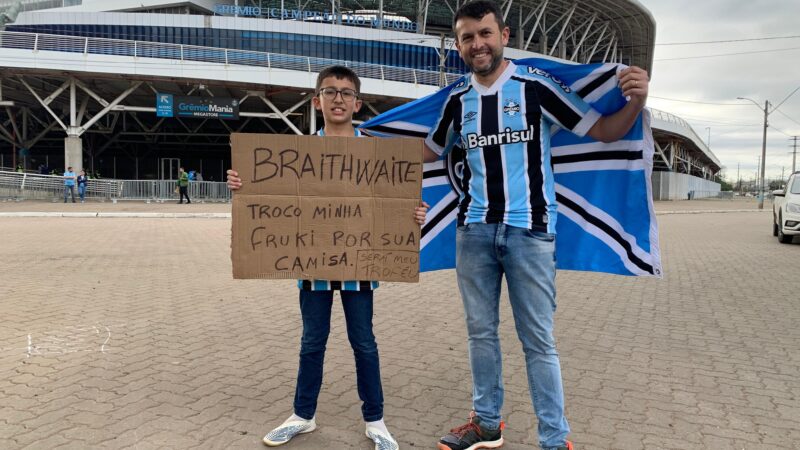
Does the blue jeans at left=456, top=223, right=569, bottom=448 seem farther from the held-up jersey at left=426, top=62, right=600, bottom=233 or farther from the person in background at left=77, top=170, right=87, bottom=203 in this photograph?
the person in background at left=77, top=170, right=87, bottom=203

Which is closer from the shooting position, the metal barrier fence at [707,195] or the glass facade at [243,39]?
the glass facade at [243,39]

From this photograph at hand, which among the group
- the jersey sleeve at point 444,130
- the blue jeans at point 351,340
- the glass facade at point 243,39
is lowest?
the blue jeans at point 351,340

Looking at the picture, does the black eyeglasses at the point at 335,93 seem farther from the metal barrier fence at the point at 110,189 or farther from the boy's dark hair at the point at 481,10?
the metal barrier fence at the point at 110,189

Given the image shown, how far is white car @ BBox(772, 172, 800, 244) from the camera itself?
13625 millimetres

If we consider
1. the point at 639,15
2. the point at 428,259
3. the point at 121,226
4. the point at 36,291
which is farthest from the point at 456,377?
the point at 639,15

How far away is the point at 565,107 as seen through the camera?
274cm

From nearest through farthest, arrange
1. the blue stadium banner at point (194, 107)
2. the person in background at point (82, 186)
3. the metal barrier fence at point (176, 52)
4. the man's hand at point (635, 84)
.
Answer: the man's hand at point (635, 84) < the person in background at point (82, 186) < the metal barrier fence at point (176, 52) < the blue stadium banner at point (194, 107)

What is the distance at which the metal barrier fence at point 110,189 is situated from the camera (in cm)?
2817

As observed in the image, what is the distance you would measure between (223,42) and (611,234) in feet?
140

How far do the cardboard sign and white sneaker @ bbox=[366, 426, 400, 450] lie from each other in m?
0.84

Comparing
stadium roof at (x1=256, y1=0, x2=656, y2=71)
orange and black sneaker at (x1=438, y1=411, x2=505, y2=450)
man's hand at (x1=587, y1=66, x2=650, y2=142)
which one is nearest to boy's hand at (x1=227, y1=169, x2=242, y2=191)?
orange and black sneaker at (x1=438, y1=411, x2=505, y2=450)

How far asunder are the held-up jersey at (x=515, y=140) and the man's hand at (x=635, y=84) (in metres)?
0.25

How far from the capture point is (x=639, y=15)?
52.9 meters

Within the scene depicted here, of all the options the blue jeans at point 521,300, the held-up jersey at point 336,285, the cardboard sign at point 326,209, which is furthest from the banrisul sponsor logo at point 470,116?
the held-up jersey at point 336,285
